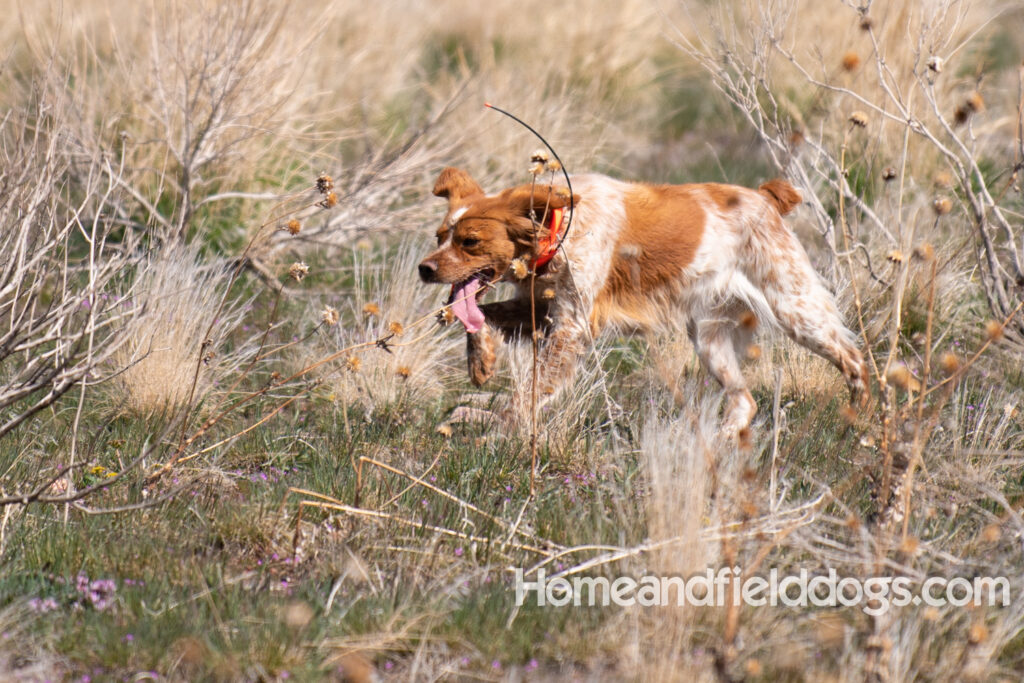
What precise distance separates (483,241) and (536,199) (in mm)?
255

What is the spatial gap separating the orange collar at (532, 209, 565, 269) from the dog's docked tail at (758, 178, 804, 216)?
106 centimetres

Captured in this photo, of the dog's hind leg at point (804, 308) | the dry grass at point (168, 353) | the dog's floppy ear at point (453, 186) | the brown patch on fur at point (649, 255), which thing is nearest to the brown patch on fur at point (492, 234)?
the dog's floppy ear at point (453, 186)

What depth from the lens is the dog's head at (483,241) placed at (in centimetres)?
410

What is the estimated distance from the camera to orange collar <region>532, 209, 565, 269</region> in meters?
4.23

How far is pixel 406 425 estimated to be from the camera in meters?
4.52

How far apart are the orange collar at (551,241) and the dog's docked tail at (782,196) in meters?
1.06

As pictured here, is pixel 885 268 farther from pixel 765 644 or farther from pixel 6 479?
pixel 6 479

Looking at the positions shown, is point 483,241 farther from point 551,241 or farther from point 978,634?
point 978,634

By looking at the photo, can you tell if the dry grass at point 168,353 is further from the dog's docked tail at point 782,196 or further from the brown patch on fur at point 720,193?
the dog's docked tail at point 782,196

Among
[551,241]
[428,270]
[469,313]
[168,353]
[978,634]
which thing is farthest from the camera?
[168,353]

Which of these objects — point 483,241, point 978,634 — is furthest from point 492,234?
point 978,634

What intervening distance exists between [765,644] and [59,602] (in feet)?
6.18

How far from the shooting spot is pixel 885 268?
5.67 metres

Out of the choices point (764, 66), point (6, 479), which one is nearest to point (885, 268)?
point (764, 66)
